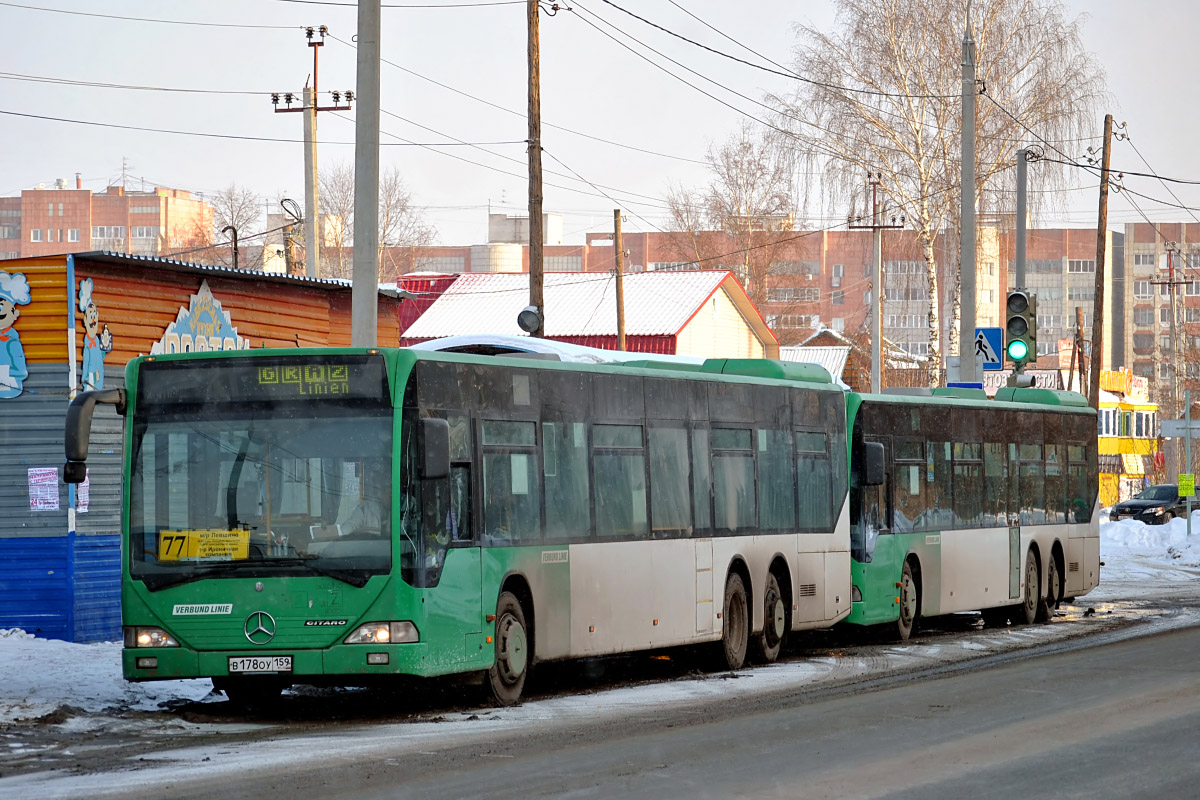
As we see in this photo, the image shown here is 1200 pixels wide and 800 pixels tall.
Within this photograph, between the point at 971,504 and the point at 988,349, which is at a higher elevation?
the point at 988,349

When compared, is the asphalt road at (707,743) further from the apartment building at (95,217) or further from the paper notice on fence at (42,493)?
the apartment building at (95,217)

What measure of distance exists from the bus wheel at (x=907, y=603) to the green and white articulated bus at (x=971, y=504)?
1cm

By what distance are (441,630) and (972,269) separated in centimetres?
1559

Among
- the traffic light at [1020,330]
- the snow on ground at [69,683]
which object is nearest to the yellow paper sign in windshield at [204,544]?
the snow on ground at [69,683]

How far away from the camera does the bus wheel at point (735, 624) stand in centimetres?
1720

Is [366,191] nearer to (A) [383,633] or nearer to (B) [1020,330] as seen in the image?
(A) [383,633]

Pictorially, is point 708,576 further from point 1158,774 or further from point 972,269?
point 972,269

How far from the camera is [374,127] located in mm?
17172

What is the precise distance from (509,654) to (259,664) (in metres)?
2.06

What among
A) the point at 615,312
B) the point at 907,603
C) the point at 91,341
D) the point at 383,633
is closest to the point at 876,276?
the point at 615,312

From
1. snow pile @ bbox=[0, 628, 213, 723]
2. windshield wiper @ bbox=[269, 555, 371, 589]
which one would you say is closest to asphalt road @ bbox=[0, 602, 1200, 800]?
snow pile @ bbox=[0, 628, 213, 723]

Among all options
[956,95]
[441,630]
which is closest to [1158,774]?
[441,630]

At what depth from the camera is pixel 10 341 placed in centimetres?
1817

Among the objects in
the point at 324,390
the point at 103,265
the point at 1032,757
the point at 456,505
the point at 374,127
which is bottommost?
the point at 1032,757
